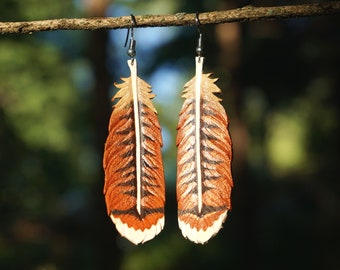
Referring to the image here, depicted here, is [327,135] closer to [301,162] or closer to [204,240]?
[301,162]

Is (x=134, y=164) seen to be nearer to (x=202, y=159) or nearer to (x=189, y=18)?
(x=202, y=159)

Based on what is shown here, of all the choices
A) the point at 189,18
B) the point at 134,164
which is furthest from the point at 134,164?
the point at 189,18

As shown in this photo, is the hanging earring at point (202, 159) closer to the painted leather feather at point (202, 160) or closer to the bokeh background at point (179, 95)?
the painted leather feather at point (202, 160)

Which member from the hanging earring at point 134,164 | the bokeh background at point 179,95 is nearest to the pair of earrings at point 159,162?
the hanging earring at point 134,164

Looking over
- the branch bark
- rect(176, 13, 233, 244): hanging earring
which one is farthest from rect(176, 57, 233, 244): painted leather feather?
the branch bark

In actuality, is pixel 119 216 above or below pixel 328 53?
below

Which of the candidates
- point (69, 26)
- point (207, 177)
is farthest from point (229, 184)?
point (69, 26)
